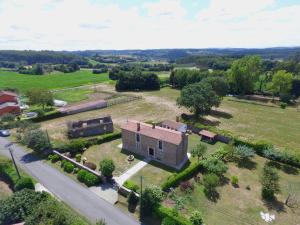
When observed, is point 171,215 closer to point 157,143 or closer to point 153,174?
point 153,174

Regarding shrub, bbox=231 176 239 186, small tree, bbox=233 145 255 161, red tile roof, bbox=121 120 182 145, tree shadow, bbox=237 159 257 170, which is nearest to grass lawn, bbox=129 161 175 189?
A: red tile roof, bbox=121 120 182 145

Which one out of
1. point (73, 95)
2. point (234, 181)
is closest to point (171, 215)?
point (234, 181)

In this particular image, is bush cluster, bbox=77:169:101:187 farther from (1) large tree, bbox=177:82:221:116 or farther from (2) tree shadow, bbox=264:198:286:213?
(1) large tree, bbox=177:82:221:116

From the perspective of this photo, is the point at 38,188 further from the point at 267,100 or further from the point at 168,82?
the point at 168,82

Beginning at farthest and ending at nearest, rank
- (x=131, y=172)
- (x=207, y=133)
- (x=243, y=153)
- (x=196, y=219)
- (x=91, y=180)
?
(x=207, y=133)
(x=243, y=153)
(x=131, y=172)
(x=91, y=180)
(x=196, y=219)

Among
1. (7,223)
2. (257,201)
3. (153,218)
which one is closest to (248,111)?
(257,201)

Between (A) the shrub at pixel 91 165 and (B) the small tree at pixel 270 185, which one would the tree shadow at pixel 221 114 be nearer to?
(B) the small tree at pixel 270 185
